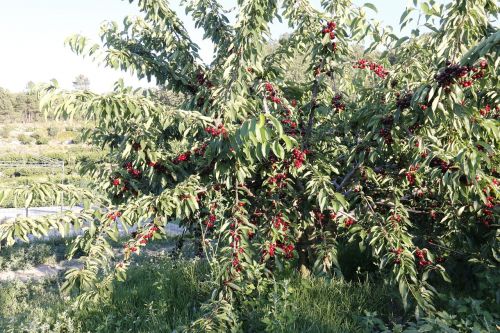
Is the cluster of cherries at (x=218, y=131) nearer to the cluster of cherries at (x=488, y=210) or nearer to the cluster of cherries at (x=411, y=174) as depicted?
the cluster of cherries at (x=411, y=174)

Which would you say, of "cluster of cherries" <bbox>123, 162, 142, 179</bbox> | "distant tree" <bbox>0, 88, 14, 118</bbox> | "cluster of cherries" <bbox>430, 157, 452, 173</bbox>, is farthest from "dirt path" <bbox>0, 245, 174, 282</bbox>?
"distant tree" <bbox>0, 88, 14, 118</bbox>

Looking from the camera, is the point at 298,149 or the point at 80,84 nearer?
the point at 298,149

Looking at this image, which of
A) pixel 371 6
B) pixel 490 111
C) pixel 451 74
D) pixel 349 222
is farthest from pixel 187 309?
pixel 490 111

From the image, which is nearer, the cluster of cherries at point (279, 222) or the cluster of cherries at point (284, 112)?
the cluster of cherries at point (279, 222)

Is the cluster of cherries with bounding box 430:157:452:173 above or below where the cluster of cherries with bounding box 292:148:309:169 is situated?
below

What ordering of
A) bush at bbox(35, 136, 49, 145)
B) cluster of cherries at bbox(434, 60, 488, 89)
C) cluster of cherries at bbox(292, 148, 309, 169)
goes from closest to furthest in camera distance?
1. cluster of cherries at bbox(434, 60, 488, 89)
2. cluster of cherries at bbox(292, 148, 309, 169)
3. bush at bbox(35, 136, 49, 145)

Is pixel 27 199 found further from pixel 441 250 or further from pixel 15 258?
pixel 15 258

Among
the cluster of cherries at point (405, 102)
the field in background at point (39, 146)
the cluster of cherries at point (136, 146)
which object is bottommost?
the cluster of cherries at point (136, 146)

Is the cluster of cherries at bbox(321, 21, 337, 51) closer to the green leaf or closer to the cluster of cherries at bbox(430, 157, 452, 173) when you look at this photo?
the green leaf

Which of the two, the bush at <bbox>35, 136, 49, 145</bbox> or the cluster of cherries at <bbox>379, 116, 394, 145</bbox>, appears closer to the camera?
the cluster of cherries at <bbox>379, 116, 394, 145</bbox>

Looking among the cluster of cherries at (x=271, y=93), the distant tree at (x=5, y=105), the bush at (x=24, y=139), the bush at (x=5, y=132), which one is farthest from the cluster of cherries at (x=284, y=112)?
the distant tree at (x=5, y=105)

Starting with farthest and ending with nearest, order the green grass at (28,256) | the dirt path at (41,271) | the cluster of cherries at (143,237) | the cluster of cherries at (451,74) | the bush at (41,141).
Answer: the bush at (41,141)
the green grass at (28,256)
the dirt path at (41,271)
the cluster of cherries at (143,237)
the cluster of cherries at (451,74)

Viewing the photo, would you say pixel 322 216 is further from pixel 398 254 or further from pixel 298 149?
pixel 398 254

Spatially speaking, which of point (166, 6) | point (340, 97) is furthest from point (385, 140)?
point (166, 6)
